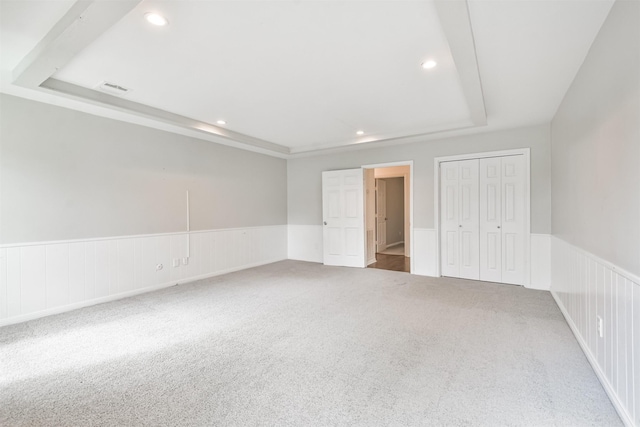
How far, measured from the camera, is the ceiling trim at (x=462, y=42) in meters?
1.81

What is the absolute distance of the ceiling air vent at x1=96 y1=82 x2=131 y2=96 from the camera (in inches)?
121

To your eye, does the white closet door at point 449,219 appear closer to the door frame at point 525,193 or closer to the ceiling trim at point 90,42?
the door frame at point 525,193

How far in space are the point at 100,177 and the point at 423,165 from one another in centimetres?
500

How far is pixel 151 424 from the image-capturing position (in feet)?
5.31

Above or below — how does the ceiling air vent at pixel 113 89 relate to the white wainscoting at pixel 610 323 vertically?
above

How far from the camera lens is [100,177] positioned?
3.81 metres

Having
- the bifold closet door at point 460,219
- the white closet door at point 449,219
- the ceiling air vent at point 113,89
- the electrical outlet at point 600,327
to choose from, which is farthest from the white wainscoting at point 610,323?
the ceiling air vent at point 113,89

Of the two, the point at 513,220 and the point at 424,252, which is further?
the point at 424,252

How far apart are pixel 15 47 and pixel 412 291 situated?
16.2ft

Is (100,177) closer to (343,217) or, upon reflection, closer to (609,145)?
(343,217)

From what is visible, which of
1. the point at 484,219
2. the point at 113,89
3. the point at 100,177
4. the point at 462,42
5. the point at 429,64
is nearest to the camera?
the point at 462,42

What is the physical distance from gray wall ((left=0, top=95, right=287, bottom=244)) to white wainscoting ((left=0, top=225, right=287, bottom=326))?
16 cm

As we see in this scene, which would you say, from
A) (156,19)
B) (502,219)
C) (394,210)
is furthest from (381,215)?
(156,19)

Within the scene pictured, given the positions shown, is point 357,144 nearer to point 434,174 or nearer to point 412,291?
point 434,174
